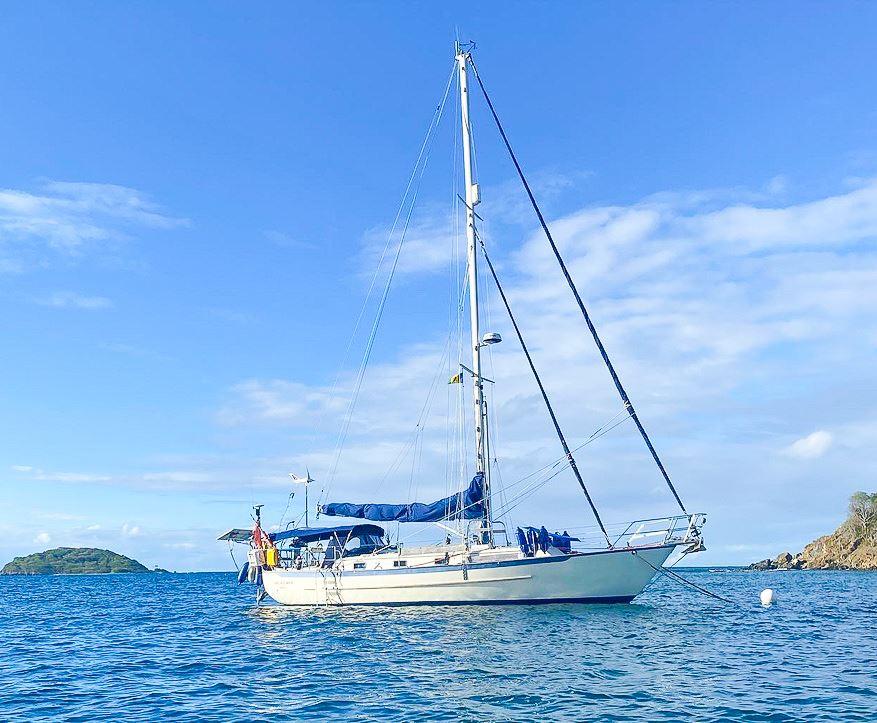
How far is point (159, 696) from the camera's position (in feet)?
60.9

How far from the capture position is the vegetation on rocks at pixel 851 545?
9931 cm

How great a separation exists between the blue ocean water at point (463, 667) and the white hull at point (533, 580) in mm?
713

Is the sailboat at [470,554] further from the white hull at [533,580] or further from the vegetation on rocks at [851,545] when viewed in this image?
the vegetation on rocks at [851,545]

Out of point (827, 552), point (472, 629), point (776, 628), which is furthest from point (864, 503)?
point (472, 629)

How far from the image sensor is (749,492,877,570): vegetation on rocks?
99.3m

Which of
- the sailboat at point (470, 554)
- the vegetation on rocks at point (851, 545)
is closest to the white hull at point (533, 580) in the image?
the sailboat at point (470, 554)

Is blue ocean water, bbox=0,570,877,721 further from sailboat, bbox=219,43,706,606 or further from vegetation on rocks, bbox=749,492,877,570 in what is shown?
vegetation on rocks, bbox=749,492,877,570

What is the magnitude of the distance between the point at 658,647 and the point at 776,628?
9.14 m

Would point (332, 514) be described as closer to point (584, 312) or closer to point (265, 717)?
point (584, 312)

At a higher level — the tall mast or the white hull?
the tall mast

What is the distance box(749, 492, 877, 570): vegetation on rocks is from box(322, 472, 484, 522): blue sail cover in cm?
8349

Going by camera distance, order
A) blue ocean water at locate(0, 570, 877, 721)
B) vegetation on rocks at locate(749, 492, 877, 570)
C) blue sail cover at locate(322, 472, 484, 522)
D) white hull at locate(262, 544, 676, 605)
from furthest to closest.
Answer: vegetation on rocks at locate(749, 492, 877, 570) → blue sail cover at locate(322, 472, 484, 522) → white hull at locate(262, 544, 676, 605) → blue ocean water at locate(0, 570, 877, 721)

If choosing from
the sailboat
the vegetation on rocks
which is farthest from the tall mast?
the vegetation on rocks

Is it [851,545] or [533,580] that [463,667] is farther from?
[851,545]
